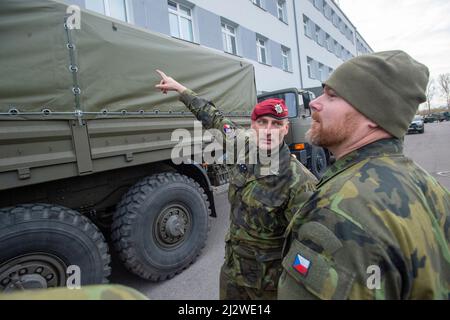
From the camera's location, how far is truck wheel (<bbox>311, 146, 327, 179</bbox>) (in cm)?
605

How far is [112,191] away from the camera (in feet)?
8.56

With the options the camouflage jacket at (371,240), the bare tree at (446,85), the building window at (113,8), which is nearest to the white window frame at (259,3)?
the building window at (113,8)

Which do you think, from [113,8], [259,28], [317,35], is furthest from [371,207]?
[317,35]

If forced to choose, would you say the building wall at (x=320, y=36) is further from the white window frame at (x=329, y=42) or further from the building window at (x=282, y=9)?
the building window at (x=282, y=9)

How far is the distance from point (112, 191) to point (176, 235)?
0.76m

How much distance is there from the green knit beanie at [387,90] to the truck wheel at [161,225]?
2.02 metres

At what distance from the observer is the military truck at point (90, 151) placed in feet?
5.79

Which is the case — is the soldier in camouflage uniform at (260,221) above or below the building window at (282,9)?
below

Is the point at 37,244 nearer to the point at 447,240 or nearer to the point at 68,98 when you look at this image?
the point at 68,98

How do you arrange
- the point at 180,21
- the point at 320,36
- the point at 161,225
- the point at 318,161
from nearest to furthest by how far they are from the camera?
the point at 161,225, the point at 318,161, the point at 180,21, the point at 320,36

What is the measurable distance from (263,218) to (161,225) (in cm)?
141

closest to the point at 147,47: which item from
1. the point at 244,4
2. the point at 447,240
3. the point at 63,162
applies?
the point at 63,162

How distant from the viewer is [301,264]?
0.74m

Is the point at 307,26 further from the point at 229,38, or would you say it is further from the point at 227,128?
the point at 227,128
